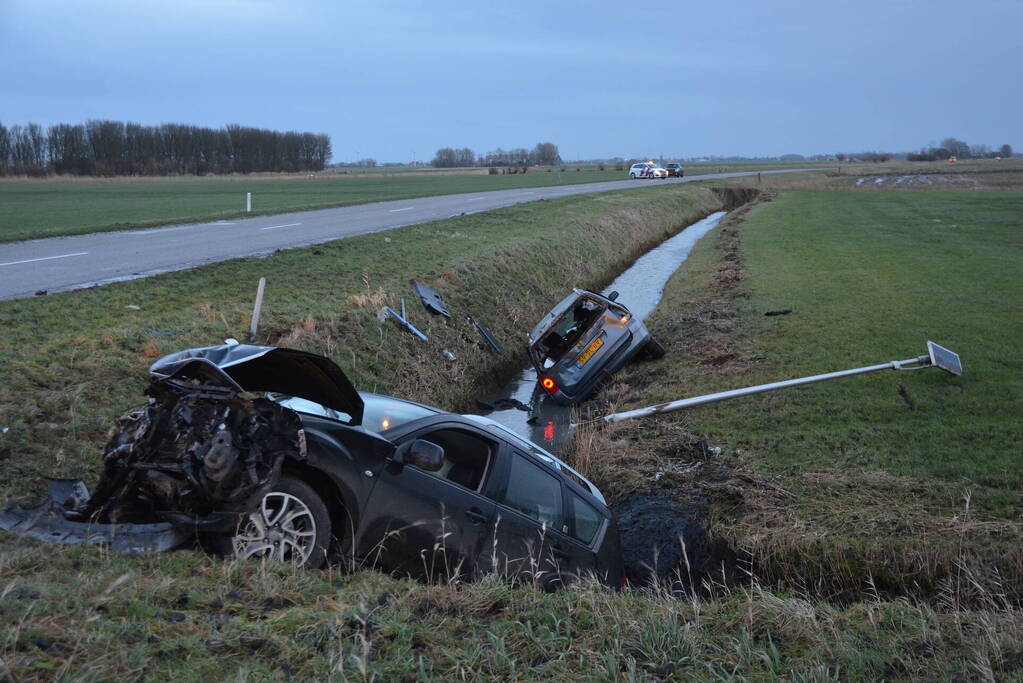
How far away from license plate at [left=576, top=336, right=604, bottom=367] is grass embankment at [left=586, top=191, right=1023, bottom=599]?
0.73m

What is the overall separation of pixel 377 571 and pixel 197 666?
2117 mm

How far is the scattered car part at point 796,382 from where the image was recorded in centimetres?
1200

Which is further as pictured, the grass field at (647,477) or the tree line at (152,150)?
the tree line at (152,150)

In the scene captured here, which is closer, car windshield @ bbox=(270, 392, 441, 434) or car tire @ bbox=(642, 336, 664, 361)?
car windshield @ bbox=(270, 392, 441, 434)

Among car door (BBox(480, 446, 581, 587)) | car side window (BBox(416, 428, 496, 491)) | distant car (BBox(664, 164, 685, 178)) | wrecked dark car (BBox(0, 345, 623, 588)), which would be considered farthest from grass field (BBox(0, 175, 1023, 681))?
distant car (BBox(664, 164, 685, 178))

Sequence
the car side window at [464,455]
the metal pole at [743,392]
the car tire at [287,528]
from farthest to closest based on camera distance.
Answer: the metal pole at [743,392] < the car side window at [464,455] < the car tire at [287,528]

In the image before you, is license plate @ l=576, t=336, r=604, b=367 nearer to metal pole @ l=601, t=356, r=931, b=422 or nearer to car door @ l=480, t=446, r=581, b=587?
metal pole @ l=601, t=356, r=931, b=422

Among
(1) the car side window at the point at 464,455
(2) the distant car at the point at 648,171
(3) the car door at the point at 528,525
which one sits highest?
(2) the distant car at the point at 648,171

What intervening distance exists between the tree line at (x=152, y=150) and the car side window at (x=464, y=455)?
8777 cm

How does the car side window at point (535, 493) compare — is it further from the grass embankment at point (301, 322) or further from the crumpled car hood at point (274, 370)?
the grass embankment at point (301, 322)

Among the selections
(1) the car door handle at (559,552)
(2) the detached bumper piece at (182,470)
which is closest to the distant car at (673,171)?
(1) the car door handle at (559,552)

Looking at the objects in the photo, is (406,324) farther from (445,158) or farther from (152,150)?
(445,158)

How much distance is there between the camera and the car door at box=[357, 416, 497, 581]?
597cm

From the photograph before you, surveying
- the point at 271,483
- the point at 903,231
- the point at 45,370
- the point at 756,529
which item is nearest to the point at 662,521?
the point at 756,529
